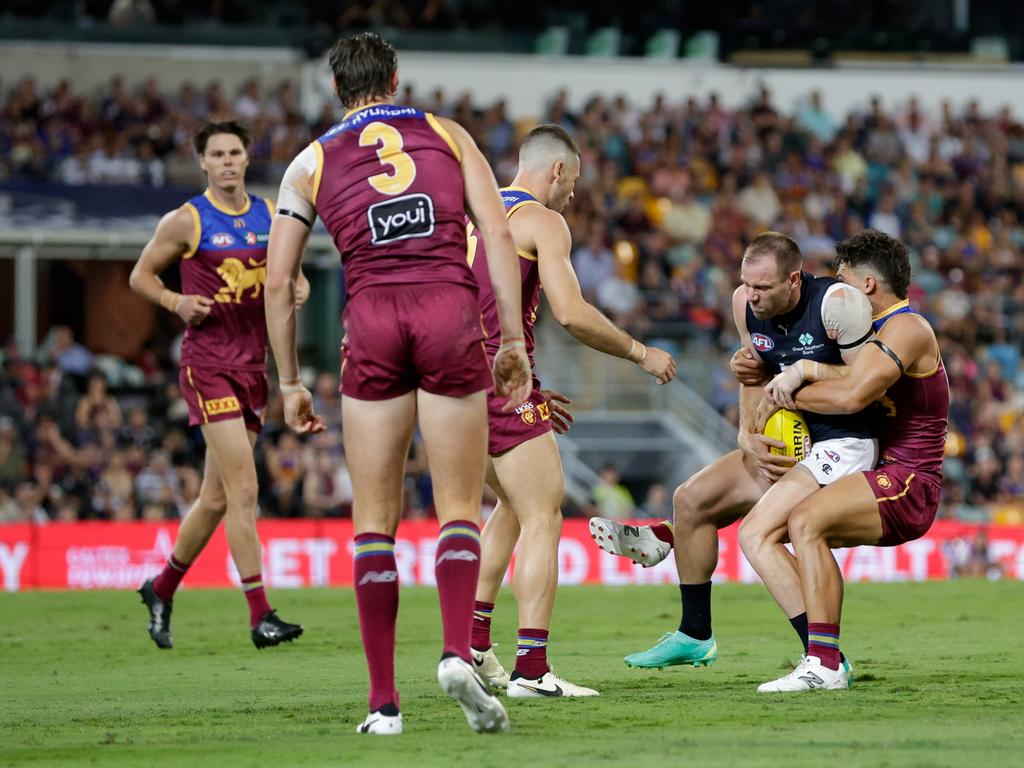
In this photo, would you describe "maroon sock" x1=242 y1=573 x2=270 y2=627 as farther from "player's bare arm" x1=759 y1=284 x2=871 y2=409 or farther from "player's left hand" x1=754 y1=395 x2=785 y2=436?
"player's bare arm" x1=759 y1=284 x2=871 y2=409

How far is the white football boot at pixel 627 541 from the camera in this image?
8375mm

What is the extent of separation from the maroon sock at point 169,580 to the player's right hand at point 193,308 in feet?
4.93

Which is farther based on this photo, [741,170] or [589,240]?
[741,170]

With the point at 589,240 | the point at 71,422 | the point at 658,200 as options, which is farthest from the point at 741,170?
the point at 71,422

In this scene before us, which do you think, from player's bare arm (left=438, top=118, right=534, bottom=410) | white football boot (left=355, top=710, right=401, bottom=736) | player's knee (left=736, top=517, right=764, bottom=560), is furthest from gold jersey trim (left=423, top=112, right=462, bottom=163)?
player's knee (left=736, top=517, right=764, bottom=560)

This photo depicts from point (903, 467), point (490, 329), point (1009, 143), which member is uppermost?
point (1009, 143)

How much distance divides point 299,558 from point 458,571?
37.1 feet

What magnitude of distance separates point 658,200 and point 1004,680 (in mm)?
18359

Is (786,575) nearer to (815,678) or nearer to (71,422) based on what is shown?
(815,678)

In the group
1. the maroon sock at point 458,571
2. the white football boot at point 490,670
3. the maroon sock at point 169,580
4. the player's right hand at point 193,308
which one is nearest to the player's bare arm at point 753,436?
the white football boot at point 490,670

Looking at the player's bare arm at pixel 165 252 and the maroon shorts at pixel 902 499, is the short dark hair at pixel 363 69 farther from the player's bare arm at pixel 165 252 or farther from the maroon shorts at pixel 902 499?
the player's bare arm at pixel 165 252

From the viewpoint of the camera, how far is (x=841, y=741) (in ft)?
19.2

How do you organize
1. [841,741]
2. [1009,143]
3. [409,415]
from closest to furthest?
[841,741]
[409,415]
[1009,143]

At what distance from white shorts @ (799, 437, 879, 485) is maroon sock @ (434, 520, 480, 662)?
2.48 meters
